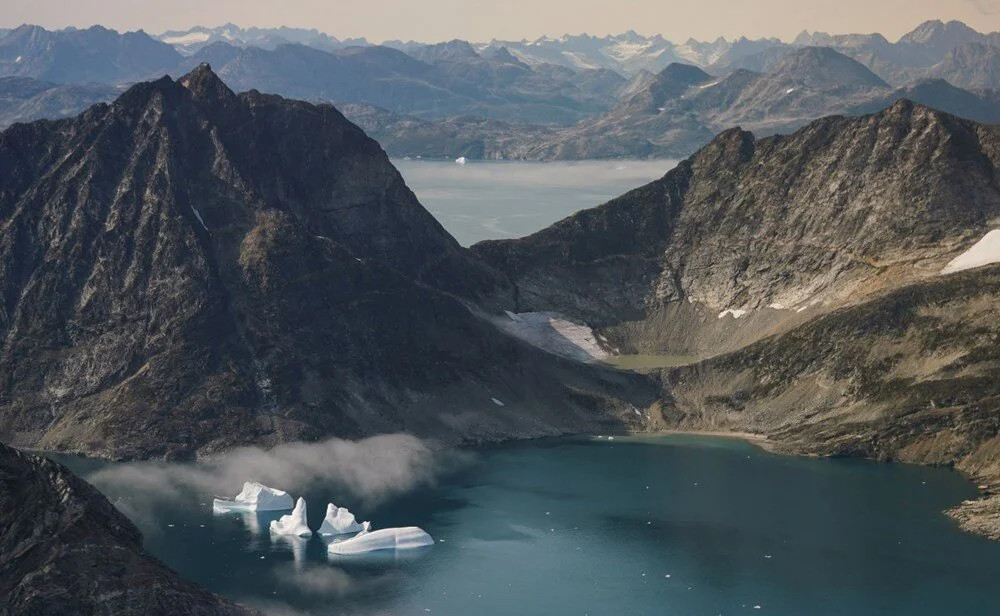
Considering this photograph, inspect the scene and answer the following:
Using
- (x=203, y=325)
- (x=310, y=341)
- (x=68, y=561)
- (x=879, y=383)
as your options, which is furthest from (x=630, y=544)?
(x=203, y=325)

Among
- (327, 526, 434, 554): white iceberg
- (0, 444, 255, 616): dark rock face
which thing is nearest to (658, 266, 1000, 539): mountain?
(327, 526, 434, 554): white iceberg

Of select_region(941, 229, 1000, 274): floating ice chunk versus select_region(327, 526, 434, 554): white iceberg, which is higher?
select_region(941, 229, 1000, 274): floating ice chunk

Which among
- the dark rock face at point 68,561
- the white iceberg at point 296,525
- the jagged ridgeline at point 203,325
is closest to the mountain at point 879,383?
the jagged ridgeline at point 203,325

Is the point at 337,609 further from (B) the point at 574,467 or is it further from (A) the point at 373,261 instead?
(A) the point at 373,261

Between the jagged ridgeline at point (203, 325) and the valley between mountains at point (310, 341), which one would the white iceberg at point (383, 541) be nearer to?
the valley between mountains at point (310, 341)

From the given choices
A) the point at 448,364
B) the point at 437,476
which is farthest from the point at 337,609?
the point at 448,364

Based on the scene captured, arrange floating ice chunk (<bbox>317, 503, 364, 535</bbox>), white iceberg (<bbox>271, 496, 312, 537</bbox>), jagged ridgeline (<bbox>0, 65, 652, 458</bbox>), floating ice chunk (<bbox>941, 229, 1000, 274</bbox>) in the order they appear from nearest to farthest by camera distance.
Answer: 1. white iceberg (<bbox>271, 496, 312, 537</bbox>)
2. floating ice chunk (<bbox>317, 503, 364, 535</bbox>)
3. jagged ridgeline (<bbox>0, 65, 652, 458</bbox>)
4. floating ice chunk (<bbox>941, 229, 1000, 274</bbox>)

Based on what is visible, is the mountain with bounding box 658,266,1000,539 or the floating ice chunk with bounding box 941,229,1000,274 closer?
the mountain with bounding box 658,266,1000,539

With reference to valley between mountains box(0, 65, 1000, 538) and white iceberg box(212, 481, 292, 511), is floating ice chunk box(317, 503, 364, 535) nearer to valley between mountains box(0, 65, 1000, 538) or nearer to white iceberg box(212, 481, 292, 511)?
white iceberg box(212, 481, 292, 511)
